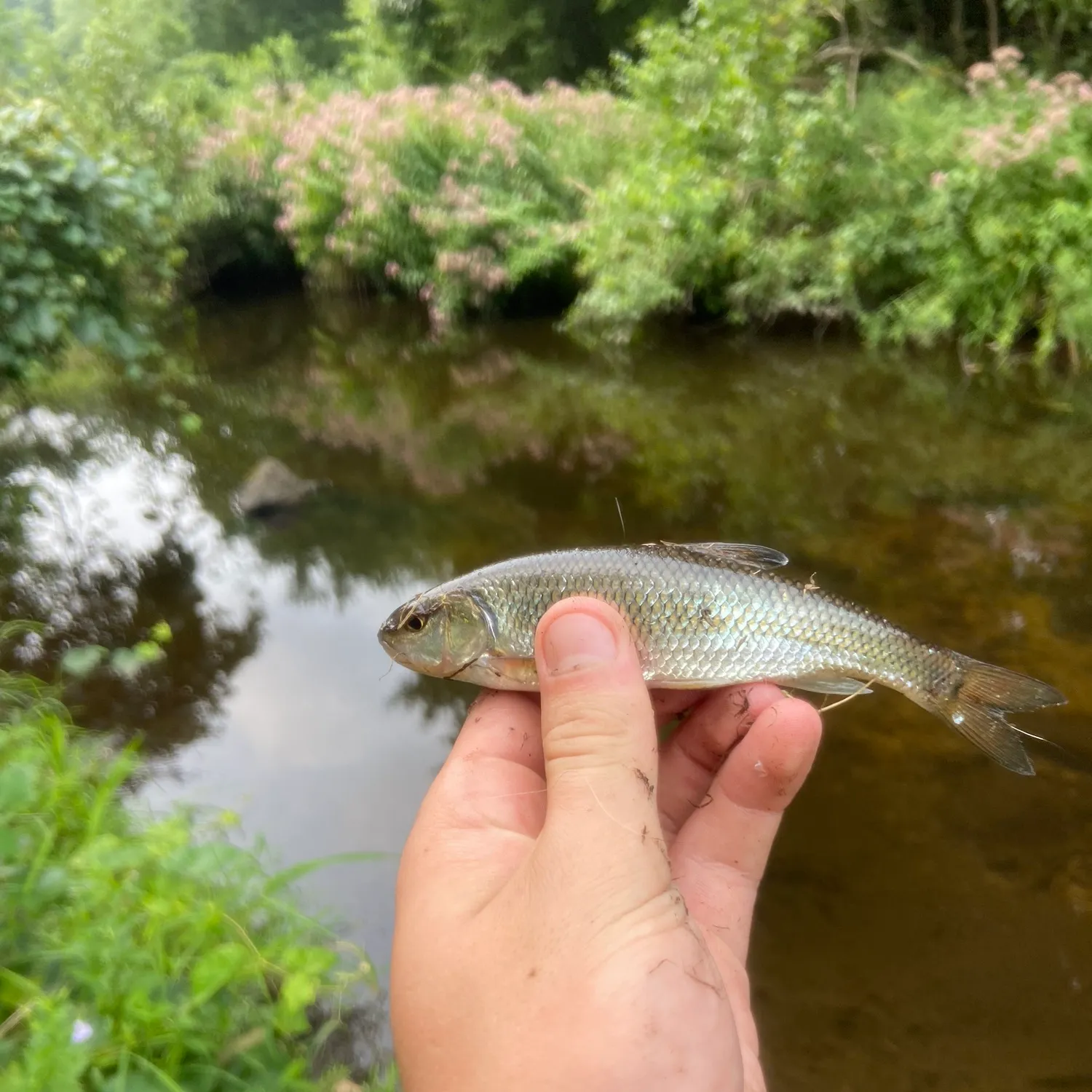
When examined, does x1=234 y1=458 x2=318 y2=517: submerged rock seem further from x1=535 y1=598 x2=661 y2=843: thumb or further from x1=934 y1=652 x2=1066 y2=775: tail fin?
x1=934 y1=652 x2=1066 y2=775: tail fin

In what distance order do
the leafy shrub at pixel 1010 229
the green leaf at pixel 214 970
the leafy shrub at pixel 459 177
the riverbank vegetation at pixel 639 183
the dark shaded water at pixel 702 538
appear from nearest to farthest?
Result: 1. the green leaf at pixel 214 970
2. the dark shaded water at pixel 702 538
3. the riverbank vegetation at pixel 639 183
4. the leafy shrub at pixel 1010 229
5. the leafy shrub at pixel 459 177

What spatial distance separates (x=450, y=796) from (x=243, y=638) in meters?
3.45

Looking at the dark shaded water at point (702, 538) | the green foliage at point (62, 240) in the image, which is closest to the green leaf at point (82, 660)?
the dark shaded water at point (702, 538)

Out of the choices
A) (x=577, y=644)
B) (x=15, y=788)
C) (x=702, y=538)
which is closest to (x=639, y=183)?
(x=702, y=538)

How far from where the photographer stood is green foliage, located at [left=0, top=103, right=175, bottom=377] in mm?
4172

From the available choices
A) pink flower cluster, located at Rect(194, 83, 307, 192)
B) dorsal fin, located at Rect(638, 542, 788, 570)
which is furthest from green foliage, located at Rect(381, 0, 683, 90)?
dorsal fin, located at Rect(638, 542, 788, 570)

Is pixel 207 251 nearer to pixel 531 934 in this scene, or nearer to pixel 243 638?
pixel 243 638

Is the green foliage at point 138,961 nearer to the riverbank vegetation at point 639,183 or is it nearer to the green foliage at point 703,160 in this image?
the riverbank vegetation at point 639,183

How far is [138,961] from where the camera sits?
168 centimetres

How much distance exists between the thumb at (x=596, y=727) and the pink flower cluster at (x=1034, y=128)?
785 centimetres

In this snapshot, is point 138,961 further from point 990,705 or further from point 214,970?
point 990,705

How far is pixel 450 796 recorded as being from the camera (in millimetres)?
1613

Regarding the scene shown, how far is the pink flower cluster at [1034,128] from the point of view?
6.93 metres

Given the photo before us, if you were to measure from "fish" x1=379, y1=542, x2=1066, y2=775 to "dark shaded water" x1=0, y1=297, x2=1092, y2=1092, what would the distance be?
1.06 metres
